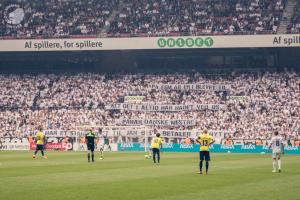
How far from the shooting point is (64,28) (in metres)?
81.6

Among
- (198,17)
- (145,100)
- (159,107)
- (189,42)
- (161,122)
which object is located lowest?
(161,122)

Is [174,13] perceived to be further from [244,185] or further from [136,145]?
[244,185]

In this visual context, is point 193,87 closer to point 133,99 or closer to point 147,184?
point 133,99

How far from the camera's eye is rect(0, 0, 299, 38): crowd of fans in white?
77.6 meters

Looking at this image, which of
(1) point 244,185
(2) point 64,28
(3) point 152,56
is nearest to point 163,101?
(3) point 152,56

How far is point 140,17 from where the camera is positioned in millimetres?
Answer: 81000

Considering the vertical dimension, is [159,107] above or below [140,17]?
below

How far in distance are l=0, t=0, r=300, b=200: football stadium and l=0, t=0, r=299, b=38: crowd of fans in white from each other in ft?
0.35

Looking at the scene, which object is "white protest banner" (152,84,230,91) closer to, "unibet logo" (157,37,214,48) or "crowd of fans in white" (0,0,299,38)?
"unibet logo" (157,37,214,48)

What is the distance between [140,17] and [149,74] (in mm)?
6122

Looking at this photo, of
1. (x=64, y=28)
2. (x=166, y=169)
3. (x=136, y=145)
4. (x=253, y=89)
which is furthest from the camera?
(x=64, y=28)

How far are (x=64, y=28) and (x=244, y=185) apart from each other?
57.2 m

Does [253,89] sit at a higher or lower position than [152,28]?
lower

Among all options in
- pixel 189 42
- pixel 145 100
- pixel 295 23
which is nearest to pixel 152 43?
pixel 189 42
